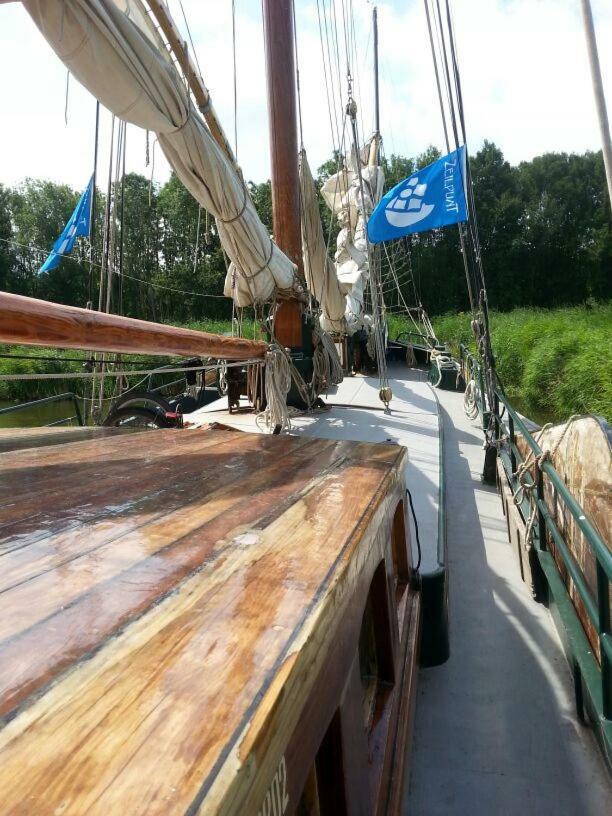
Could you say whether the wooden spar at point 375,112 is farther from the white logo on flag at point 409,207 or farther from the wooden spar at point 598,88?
the wooden spar at point 598,88

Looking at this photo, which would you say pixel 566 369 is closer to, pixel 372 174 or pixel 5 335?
pixel 372 174

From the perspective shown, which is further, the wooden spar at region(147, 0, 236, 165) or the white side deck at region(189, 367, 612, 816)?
the wooden spar at region(147, 0, 236, 165)

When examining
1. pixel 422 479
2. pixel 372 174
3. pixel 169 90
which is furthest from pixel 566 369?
pixel 169 90

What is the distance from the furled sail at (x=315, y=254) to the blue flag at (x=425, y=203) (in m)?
0.92

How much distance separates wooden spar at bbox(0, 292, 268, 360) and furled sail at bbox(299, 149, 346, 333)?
413cm

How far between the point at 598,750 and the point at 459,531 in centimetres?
202

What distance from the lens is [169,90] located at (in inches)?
125

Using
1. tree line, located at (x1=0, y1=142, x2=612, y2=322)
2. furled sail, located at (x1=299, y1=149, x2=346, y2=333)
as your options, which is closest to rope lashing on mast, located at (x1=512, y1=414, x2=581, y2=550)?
Answer: furled sail, located at (x1=299, y1=149, x2=346, y2=333)

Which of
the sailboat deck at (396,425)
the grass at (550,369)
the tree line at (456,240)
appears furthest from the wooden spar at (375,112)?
the tree line at (456,240)

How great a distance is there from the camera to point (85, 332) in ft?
6.23

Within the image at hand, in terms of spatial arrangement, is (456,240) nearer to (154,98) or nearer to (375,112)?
(375,112)

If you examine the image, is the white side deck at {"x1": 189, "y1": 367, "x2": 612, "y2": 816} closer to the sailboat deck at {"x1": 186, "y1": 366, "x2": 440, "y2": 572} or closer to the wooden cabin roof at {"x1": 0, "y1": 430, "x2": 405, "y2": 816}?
the sailboat deck at {"x1": 186, "y1": 366, "x2": 440, "y2": 572}

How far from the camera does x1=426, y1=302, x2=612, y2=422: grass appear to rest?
426 inches

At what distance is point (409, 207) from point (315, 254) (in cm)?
142
